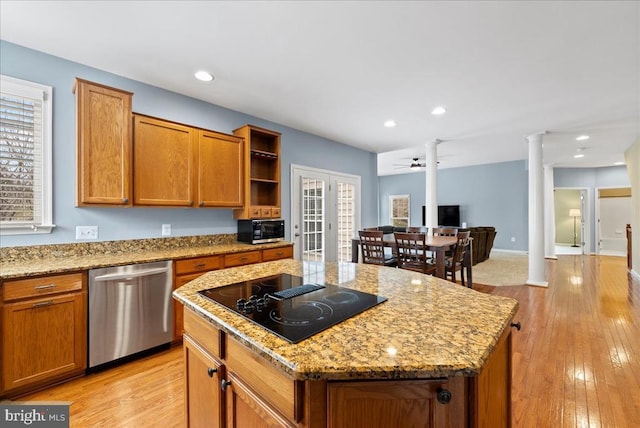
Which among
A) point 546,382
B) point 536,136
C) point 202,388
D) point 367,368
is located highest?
point 536,136

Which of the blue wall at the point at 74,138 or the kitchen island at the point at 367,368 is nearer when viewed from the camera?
the kitchen island at the point at 367,368

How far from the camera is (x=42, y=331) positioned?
1.99 metres

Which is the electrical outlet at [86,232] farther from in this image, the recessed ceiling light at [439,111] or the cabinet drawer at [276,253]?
the recessed ceiling light at [439,111]

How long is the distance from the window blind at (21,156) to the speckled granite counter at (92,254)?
0.27 meters

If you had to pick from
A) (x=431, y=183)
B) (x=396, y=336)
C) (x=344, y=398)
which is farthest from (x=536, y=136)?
(x=344, y=398)

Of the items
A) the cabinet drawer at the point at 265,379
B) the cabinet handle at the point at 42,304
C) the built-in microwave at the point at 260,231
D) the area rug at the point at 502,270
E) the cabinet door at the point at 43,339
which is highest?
the built-in microwave at the point at 260,231

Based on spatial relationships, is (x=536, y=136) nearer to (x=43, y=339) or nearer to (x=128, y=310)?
(x=128, y=310)

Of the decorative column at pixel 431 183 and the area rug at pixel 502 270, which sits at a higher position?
the decorative column at pixel 431 183

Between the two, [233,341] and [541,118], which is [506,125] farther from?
[233,341]

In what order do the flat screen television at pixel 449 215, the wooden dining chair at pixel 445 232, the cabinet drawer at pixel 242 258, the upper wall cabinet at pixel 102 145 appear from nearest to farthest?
1. the upper wall cabinet at pixel 102 145
2. the cabinet drawer at pixel 242 258
3. the wooden dining chair at pixel 445 232
4. the flat screen television at pixel 449 215

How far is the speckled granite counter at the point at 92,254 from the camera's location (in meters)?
2.04

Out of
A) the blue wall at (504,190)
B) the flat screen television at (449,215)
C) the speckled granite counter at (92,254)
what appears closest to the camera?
the speckled granite counter at (92,254)

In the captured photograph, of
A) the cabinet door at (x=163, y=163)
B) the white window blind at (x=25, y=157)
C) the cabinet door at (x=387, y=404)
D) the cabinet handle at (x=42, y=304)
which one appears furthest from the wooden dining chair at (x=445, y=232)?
the white window blind at (x=25, y=157)

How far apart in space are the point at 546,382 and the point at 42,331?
3675mm
